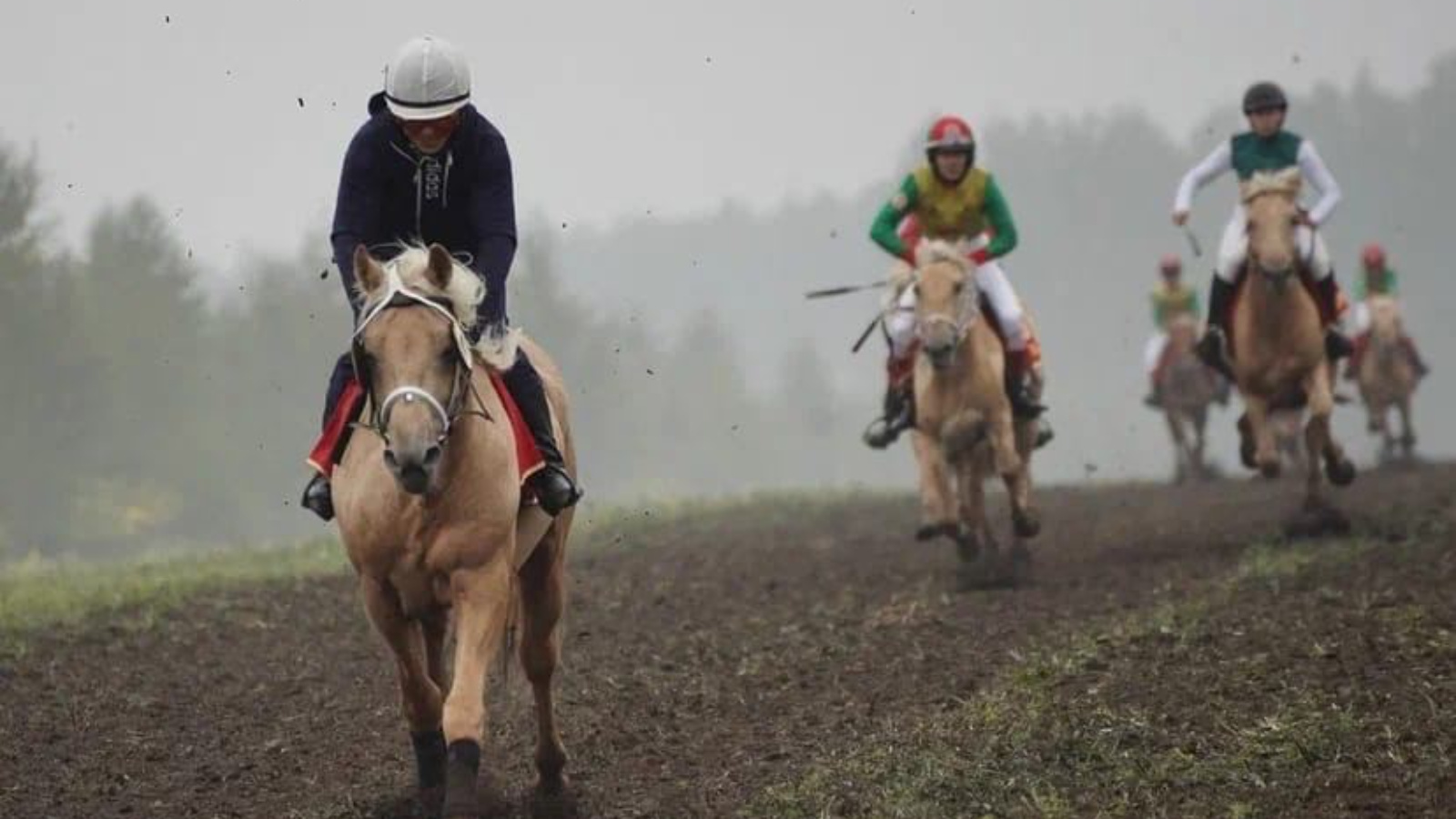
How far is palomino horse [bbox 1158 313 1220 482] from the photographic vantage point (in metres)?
26.5

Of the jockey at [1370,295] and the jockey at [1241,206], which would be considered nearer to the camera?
the jockey at [1241,206]

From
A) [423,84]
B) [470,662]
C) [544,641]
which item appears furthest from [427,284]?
[544,641]

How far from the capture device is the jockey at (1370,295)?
2566cm

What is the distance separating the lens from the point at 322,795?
811 cm

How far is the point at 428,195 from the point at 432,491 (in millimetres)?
1511

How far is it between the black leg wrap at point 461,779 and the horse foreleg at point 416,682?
0.68 m

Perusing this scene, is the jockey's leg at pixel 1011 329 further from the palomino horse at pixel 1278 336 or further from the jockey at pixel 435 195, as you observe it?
the jockey at pixel 435 195

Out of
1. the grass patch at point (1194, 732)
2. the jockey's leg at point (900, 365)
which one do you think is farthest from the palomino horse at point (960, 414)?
the grass patch at point (1194, 732)

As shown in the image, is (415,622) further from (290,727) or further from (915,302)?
(915,302)

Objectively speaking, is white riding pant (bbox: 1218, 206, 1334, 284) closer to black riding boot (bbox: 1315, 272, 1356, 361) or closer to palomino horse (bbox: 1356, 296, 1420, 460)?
black riding boot (bbox: 1315, 272, 1356, 361)

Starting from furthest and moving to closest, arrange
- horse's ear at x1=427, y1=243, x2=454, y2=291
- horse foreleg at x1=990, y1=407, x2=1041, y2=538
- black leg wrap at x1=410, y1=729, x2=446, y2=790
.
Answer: horse foreleg at x1=990, y1=407, x2=1041, y2=538 → black leg wrap at x1=410, y1=729, x2=446, y2=790 → horse's ear at x1=427, y1=243, x2=454, y2=291

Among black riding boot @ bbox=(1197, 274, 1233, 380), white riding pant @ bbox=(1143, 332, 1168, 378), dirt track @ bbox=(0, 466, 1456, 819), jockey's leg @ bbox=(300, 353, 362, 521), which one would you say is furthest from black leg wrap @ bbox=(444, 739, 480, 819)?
white riding pant @ bbox=(1143, 332, 1168, 378)

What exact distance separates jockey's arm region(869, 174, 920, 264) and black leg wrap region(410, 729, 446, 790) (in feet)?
23.4

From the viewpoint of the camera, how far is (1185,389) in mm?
26578
